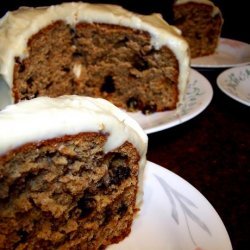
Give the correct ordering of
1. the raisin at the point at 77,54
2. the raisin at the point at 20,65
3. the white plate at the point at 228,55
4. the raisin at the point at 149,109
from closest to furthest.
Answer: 1. the raisin at the point at 20,65
2. the raisin at the point at 149,109
3. the raisin at the point at 77,54
4. the white plate at the point at 228,55

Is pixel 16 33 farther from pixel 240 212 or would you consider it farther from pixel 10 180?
pixel 240 212

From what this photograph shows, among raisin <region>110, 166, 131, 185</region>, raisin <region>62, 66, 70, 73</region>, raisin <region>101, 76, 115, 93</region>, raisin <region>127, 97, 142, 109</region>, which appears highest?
raisin <region>110, 166, 131, 185</region>

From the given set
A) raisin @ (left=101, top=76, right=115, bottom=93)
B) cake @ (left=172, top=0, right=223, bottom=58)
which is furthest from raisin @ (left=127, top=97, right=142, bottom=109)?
cake @ (left=172, top=0, right=223, bottom=58)

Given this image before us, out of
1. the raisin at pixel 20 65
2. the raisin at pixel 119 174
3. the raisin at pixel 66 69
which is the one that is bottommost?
the raisin at pixel 66 69

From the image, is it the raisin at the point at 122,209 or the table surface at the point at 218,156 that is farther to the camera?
the table surface at the point at 218,156

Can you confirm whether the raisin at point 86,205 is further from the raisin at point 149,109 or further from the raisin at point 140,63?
the raisin at point 140,63

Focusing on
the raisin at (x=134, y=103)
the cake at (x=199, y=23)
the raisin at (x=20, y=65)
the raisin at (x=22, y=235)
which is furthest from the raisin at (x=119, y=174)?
the cake at (x=199, y=23)

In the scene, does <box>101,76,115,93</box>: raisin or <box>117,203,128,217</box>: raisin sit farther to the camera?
<box>101,76,115,93</box>: raisin

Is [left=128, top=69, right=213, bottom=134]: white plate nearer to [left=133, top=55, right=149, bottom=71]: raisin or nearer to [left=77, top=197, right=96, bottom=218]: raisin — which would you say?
[left=133, top=55, right=149, bottom=71]: raisin

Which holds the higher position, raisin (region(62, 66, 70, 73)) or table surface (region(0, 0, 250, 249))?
raisin (region(62, 66, 70, 73))
